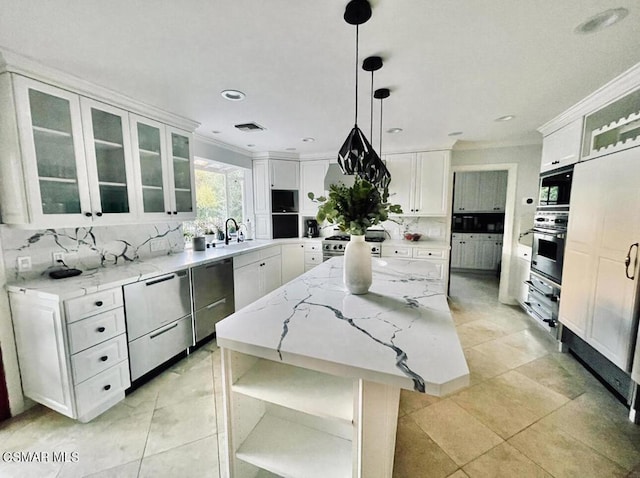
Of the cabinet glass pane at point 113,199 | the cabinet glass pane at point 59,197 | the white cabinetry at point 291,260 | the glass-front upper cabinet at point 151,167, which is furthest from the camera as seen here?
the white cabinetry at point 291,260

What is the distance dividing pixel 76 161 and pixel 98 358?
1406 mm

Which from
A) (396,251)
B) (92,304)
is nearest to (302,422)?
(92,304)

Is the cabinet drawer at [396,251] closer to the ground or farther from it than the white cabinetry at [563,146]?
closer to the ground

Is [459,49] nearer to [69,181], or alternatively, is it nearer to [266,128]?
[266,128]

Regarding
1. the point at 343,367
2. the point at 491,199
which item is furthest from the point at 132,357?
the point at 491,199

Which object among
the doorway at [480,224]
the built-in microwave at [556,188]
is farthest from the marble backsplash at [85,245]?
the doorway at [480,224]

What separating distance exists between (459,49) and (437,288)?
1.44 metres

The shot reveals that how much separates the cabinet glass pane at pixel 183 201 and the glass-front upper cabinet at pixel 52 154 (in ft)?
2.75

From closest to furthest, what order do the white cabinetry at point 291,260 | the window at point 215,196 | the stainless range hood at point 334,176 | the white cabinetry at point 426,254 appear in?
the window at point 215,196 < the white cabinetry at point 426,254 < the stainless range hood at point 334,176 < the white cabinetry at point 291,260

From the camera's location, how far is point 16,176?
1.69m

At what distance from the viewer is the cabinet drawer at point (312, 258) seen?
448cm

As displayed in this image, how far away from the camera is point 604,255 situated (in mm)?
2078

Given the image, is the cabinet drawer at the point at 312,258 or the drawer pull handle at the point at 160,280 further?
the cabinet drawer at the point at 312,258

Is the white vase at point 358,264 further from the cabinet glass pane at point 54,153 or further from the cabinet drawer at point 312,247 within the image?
the cabinet drawer at point 312,247
